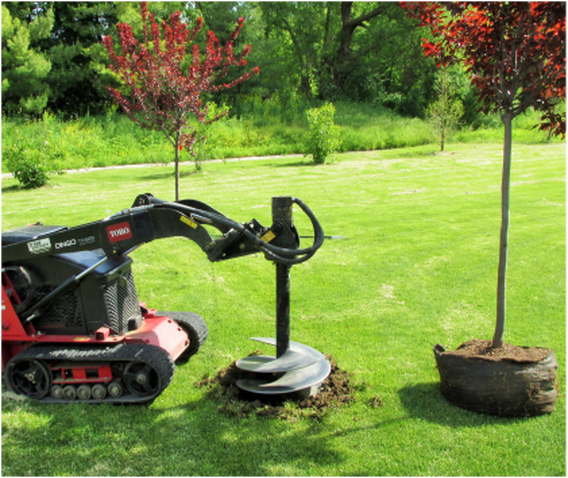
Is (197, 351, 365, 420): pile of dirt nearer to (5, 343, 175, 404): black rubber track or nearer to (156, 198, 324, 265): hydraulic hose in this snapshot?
(5, 343, 175, 404): black rubber track

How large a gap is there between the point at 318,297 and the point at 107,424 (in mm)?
2996

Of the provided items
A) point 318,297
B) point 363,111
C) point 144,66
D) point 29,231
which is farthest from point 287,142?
point 29,231

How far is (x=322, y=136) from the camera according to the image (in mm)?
17469

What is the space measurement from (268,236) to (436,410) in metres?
1.75

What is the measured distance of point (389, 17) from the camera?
3409 centimetres

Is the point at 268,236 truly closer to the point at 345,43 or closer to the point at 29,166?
the point at 29,166

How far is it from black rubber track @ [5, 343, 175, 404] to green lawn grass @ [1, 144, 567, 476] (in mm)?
123

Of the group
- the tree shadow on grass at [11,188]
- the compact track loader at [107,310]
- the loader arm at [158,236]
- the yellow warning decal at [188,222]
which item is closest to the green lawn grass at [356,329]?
the compact track loader at [107,310]

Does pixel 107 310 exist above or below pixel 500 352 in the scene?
above

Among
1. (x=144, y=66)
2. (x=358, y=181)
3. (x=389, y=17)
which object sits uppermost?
(x=389, y=17)

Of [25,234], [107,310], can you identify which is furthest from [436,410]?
[25,234]

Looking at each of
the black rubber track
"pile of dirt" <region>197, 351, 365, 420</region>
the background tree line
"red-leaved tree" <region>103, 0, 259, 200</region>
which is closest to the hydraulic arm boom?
the black rubber track

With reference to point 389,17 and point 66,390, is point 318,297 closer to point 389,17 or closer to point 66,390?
point 66,390

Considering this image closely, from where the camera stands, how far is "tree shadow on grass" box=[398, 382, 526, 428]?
3.51m
